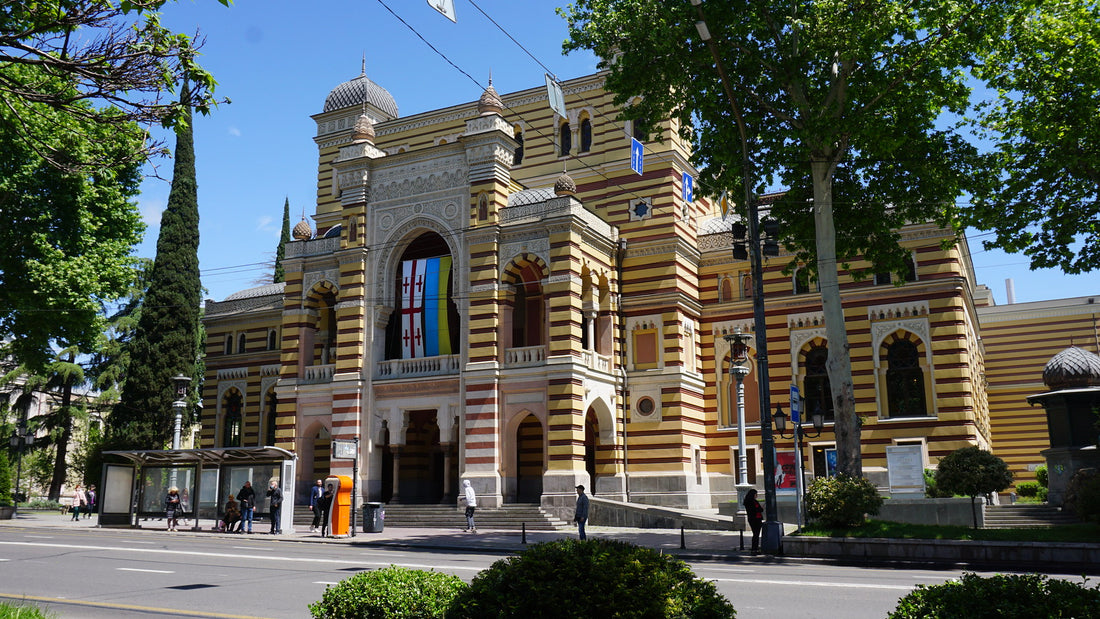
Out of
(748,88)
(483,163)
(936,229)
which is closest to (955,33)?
(748,88)

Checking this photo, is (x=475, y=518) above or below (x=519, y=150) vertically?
below

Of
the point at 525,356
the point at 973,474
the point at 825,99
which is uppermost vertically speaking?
the point at 825,99

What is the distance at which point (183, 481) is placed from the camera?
106 ft

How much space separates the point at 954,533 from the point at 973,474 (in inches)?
149

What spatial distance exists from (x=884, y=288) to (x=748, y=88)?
42.3ft

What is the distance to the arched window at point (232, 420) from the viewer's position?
46.2m

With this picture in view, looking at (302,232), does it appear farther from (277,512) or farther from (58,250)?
(277,512)

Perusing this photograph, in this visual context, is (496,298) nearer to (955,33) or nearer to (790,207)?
(790,207)

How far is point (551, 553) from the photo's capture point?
6.93 m

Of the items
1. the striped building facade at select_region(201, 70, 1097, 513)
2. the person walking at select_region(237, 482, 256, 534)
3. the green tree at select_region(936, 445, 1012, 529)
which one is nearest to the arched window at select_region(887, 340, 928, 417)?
the striped building facade at select_region(201, 70, 1097, 513)

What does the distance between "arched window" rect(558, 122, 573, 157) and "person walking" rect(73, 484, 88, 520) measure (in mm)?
27150

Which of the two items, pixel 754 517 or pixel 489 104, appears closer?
pixel 754 517

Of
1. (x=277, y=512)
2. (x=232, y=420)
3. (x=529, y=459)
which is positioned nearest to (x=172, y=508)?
(x=277, y=512)

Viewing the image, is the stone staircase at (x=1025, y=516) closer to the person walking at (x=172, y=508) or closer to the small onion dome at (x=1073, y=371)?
the small onion dome at (x=1073, y=371)
